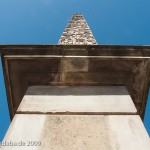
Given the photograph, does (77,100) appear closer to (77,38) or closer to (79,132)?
(79,132)

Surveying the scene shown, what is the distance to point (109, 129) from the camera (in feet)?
11.2

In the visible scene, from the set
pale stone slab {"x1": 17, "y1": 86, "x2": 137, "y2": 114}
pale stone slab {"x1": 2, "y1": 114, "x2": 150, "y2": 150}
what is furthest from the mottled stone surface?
pale stone slab {"x1": 2, "y1": 114, "x2": 150, "y2": 150}

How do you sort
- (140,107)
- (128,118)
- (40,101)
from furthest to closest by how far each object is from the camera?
(140,107)
(40,101)
(128,118)

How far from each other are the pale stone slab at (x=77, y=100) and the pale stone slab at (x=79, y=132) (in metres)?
0.14

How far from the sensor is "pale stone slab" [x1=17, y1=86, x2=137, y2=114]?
3.85 meters

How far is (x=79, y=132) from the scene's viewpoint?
3.35 metres

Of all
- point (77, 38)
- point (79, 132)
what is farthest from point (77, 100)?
point (77, 38)

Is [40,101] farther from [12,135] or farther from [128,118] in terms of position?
[128,118]

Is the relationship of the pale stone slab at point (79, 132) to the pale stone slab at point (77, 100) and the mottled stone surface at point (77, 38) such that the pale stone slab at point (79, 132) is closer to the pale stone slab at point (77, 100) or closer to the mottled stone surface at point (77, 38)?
the pale stone slab at point (77, 100)

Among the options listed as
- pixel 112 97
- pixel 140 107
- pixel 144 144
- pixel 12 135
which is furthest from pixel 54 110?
pixel 140 107

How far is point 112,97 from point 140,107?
0.93m

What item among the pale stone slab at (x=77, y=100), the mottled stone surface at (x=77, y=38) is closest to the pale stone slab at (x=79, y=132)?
the pale stone slab at (x=77, y=100)

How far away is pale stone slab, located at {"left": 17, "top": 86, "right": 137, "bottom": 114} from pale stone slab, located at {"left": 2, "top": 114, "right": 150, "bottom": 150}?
0.46 ft

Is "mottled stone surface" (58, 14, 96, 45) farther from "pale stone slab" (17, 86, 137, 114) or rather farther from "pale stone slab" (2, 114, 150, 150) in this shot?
"pale stone slab" (2, 114, 150, 150)
